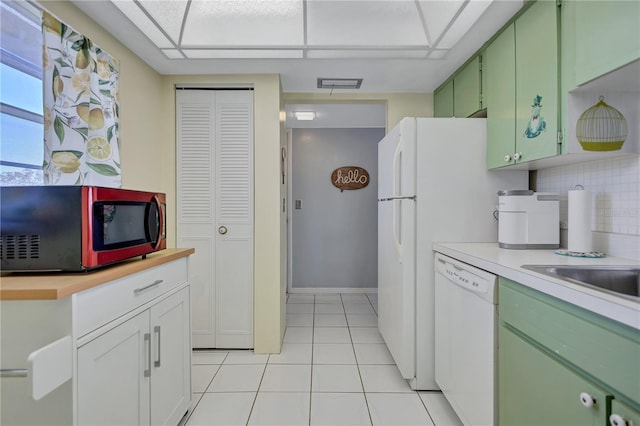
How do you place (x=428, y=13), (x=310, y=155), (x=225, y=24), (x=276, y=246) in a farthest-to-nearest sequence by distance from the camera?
(x=310, y=155), (x=276, y=246), (x=225, y=24), (x=428, y=13)

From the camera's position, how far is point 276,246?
2.68 meters

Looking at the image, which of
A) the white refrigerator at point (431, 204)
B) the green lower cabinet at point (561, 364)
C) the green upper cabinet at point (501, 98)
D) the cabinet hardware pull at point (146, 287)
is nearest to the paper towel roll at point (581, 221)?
the green upper cabinet at point (501, 98)

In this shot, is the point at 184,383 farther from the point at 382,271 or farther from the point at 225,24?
the point at 225,24

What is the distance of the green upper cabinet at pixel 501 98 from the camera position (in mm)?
1856

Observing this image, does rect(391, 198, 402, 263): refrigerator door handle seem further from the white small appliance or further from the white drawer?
the white drawer

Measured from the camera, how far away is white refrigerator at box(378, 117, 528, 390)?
207 centimetres

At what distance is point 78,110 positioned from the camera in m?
1.70

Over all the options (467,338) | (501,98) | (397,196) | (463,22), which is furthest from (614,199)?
(463,22)

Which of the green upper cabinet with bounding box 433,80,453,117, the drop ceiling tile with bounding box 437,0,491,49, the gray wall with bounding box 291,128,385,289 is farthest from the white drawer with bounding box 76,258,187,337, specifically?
the gray wall with bounding box 291,128,385,289

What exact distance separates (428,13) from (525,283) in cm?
162

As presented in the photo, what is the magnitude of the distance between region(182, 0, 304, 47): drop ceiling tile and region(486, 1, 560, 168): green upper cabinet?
124 centimetres

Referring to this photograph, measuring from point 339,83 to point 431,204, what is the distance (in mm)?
1381

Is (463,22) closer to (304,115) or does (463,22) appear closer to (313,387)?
(304,115)


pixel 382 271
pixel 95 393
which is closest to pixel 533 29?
pixel 382 271
